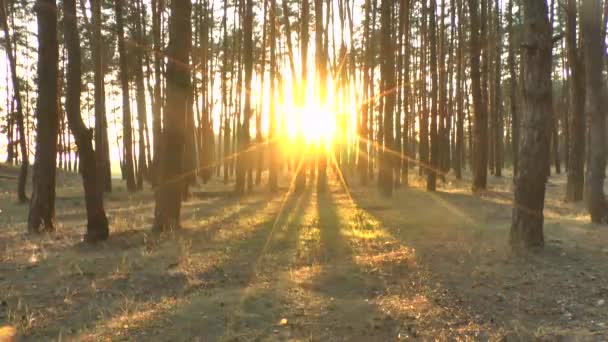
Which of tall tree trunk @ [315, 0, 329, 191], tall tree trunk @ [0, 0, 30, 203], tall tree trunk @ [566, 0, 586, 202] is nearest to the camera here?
tall tree trunk @ [566, 0, 586, 202]

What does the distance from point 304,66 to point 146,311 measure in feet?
56.0

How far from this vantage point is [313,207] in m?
15.7

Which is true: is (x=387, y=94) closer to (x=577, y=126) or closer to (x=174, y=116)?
(x=577, y=126)

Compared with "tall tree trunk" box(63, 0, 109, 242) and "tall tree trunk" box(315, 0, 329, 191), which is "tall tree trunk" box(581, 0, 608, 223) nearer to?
"tall tree trunk" box(63, 0, 109, 242)

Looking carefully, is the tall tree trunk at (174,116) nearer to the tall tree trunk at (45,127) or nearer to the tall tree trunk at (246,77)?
the tall tree trunk at (45,127)

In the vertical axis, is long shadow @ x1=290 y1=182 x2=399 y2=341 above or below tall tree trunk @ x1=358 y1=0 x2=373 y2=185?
below

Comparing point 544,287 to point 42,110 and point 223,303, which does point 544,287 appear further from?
point 42,110

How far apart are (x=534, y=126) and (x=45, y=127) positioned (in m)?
9.59

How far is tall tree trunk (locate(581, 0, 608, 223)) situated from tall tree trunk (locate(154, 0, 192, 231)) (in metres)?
8.60

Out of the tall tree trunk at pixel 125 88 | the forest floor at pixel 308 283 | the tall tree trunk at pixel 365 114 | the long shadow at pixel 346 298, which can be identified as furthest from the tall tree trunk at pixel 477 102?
the tall tree trunk at pixel 125 88

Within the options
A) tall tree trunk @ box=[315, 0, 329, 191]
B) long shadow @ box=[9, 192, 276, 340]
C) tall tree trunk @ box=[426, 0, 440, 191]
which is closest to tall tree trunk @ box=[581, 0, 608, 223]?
long shadow @ box=[9, 192, 276, 340]

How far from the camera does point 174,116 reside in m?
10.5

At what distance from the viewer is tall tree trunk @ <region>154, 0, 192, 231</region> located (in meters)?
10.4

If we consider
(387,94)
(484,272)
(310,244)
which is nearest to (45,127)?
(310,244)
